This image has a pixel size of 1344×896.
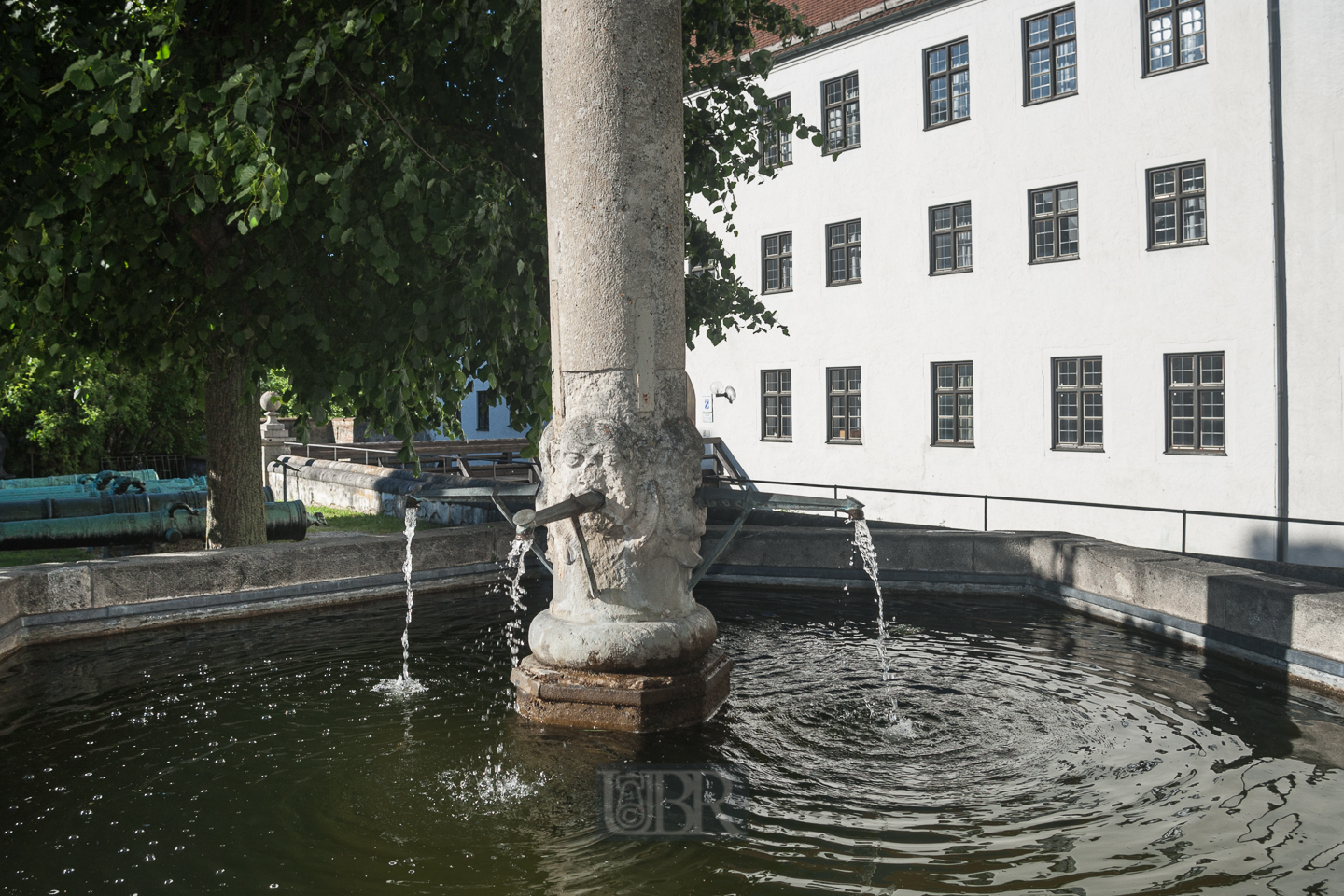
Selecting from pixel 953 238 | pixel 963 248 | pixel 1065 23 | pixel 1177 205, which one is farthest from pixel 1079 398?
pixel 1065 23

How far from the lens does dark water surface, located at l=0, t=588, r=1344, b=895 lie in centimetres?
391

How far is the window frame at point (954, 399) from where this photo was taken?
2098 centimetres

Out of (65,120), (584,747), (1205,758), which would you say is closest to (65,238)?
(65,120)

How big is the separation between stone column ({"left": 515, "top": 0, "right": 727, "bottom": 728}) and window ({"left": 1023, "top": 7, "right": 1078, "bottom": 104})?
15.5 m

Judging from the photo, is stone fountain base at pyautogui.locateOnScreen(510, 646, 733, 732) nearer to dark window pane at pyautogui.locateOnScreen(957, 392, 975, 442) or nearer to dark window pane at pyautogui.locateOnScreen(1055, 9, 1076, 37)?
dark window pane at pyautogui.locateOnScreen(957, 392, 975, 442)

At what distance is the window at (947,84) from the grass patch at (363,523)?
40.6 ft

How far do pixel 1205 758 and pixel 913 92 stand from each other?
1852cm

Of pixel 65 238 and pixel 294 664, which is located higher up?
pixel 65 238

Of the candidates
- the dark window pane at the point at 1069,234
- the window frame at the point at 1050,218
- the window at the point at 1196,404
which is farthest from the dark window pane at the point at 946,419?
the window at the point at 1196,404

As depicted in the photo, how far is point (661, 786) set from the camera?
475 centimetres

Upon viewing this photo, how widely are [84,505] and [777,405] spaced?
51.6 feet

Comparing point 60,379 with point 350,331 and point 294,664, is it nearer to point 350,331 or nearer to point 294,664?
point 350,331

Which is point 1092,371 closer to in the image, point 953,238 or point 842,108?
point 953,238

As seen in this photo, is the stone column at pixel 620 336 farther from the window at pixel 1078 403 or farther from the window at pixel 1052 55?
the window at pixel 1052 55
